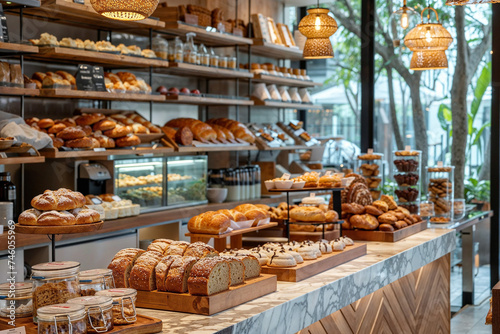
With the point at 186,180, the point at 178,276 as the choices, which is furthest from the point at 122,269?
the point at 186,180

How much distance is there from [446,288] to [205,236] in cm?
228

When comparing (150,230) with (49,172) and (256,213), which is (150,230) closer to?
(49,172)

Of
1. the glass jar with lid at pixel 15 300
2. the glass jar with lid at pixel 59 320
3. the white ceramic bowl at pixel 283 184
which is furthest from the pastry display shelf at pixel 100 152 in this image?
the glass jar with lid at pixel 59 320

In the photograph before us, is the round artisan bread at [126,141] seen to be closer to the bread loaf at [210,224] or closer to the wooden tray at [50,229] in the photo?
the bread loaf at [210,224]

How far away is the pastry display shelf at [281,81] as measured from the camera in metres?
6.56

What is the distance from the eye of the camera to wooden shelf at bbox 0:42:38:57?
386 cm

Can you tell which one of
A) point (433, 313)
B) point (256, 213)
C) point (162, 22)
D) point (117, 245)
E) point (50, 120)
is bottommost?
point (433, 313)

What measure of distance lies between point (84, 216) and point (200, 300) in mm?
702

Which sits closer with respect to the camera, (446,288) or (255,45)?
(446,288)

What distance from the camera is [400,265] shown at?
3.55 meters

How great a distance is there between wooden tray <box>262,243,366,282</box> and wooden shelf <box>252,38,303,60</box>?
3.47 m

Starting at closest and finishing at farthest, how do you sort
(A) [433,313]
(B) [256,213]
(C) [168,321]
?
1. (C) [168,321]
2. (B) [256,213]
3. (A) [433,313]

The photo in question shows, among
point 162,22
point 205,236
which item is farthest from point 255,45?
point 205,236

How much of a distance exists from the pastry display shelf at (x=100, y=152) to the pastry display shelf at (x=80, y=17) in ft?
3.13
